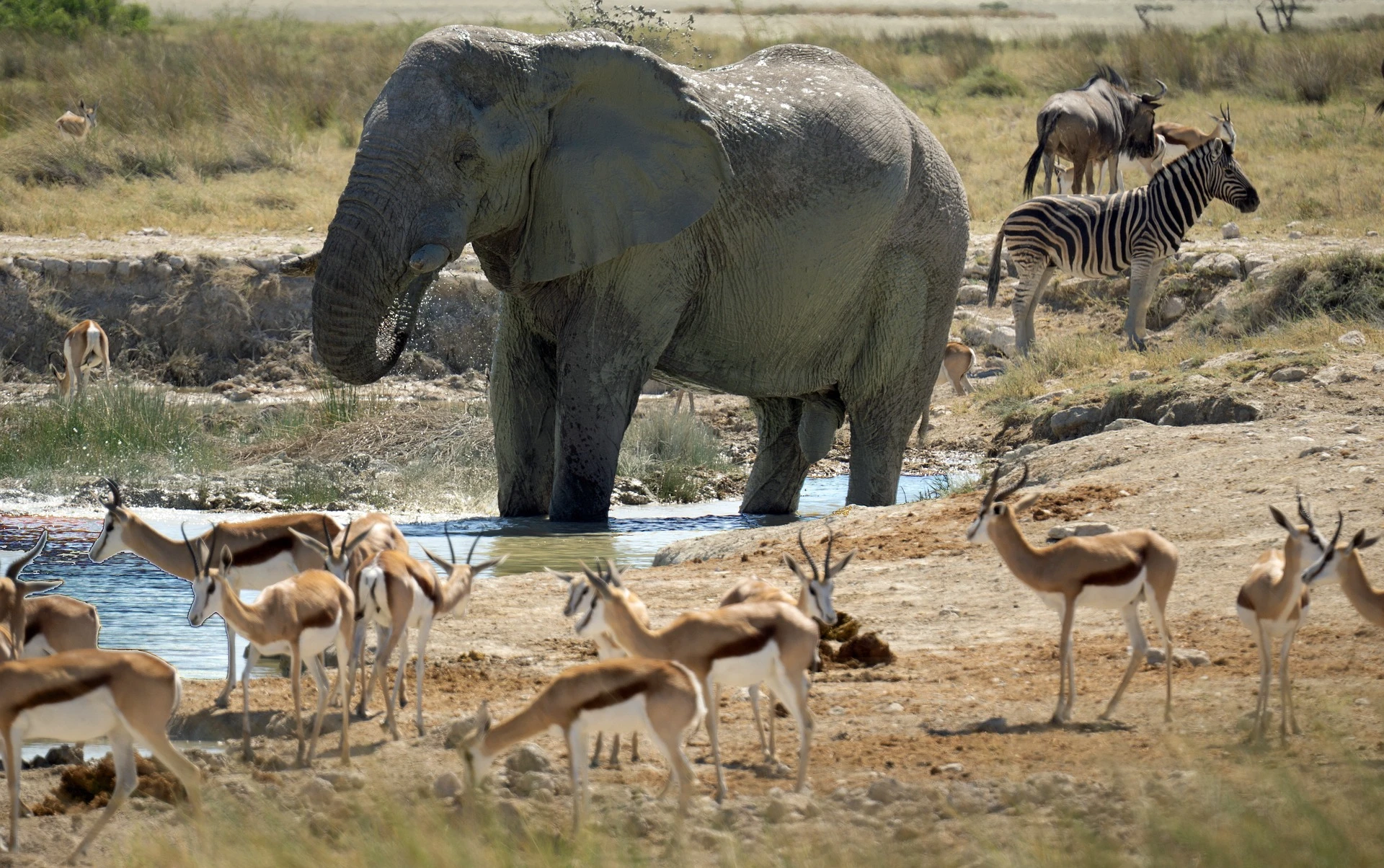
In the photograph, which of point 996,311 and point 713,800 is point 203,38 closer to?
point 996,311

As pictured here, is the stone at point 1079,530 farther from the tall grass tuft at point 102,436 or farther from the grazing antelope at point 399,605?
the tall grass tuft at point 102,436

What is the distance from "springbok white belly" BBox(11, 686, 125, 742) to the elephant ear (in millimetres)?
5823

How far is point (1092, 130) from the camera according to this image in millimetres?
24875

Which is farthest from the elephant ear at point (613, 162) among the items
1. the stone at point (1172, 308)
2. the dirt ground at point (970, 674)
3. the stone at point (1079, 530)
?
the stone at point (1172, 308)

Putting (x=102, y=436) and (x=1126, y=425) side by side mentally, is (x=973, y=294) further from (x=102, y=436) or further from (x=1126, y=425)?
(x=102, y=436)

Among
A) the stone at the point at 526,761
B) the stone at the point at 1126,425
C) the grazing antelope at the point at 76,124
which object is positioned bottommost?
the stone at the point at 1126,425

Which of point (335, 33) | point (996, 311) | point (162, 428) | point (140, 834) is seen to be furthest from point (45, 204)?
point (335, 33)

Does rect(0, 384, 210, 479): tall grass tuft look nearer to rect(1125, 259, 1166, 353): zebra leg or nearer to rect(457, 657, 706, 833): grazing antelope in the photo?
rect(1125, 259, 1166, 353): zebra leg

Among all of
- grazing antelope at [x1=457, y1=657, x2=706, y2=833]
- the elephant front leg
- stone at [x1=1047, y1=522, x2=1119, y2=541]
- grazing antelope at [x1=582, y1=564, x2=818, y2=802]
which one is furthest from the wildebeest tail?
grazing antelope at [x1=457, y1=657, x2=706, y2=833]

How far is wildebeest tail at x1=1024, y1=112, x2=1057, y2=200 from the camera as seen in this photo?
951 inches

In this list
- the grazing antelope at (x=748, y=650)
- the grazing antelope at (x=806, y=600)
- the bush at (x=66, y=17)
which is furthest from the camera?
the bush at (x=66, y=17)

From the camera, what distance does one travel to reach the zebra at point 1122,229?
19453mm

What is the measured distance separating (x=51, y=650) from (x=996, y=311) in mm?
16013

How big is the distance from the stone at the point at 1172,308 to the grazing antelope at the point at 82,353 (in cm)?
1148
